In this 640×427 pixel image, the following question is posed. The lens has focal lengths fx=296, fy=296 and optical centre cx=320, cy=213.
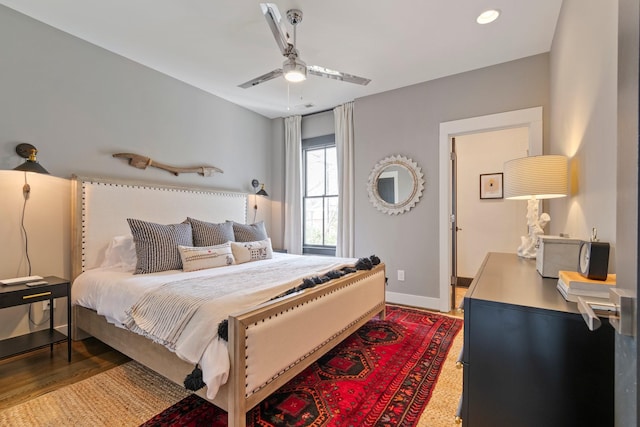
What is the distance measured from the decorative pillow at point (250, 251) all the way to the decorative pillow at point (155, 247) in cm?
53

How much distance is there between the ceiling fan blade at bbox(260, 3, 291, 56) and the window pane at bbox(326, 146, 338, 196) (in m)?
2.55

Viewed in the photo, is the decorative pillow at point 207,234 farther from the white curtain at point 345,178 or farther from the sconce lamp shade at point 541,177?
the sconce lamp shade at point 541,177

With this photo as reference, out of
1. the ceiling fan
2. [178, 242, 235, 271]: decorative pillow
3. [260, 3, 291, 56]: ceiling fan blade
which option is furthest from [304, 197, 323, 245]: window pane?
[260, 3, 291, 56]: ceiling fan blade

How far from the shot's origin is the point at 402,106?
3.80 metres

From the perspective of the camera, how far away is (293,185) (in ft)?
15.8

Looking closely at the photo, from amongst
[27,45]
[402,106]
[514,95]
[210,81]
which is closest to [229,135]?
[210,81]

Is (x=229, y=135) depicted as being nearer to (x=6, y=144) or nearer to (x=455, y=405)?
(x=6, y=144)

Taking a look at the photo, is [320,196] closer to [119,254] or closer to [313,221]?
[313,221]

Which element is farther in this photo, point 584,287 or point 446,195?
point 446,195

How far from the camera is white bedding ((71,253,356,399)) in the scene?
1456 millimetres

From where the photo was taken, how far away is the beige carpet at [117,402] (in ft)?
5.35

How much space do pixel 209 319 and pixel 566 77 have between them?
117 inches

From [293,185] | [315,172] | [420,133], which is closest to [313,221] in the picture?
[293,185]

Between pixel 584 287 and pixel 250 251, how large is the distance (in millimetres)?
2687
